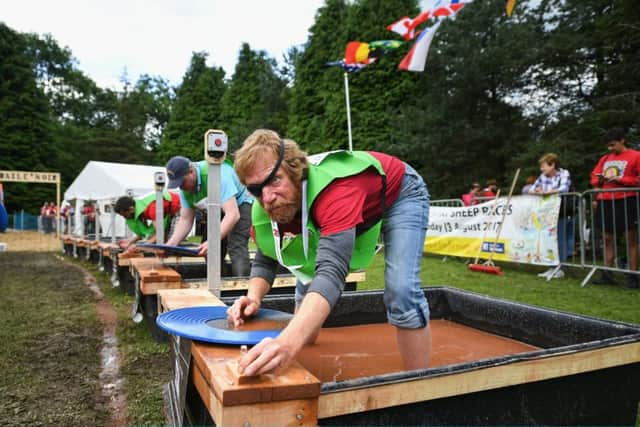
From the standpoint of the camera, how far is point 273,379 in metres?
1.20

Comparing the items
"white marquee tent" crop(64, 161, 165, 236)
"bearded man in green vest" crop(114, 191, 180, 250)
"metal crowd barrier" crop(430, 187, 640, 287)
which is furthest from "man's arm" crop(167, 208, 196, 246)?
"white marquee tent" crop(64, 161, 165, 236)

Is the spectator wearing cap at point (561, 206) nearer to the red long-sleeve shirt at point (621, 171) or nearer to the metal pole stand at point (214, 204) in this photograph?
the red long-sleeve shirt at point (621, 171)

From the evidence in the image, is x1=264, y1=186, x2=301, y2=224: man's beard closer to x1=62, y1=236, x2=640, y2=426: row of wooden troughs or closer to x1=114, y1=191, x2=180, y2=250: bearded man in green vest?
x1=62, y1=236, x2=640, y2=426: row of wooden troughs

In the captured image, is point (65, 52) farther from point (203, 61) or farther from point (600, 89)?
point (600, 89)

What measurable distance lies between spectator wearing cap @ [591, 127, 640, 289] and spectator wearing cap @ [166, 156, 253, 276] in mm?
4167

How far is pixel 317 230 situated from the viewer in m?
1.71

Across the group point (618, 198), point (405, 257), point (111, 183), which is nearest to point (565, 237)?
point (618, 198)

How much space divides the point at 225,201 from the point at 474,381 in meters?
2.56

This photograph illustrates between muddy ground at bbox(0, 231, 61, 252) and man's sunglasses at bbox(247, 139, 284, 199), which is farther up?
man's sunglasses at bbox(247, 139, 284, 199)

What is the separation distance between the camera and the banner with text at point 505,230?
6043 millimetres

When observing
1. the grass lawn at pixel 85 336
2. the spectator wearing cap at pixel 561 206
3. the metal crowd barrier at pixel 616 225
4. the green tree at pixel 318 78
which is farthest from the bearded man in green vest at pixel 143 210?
the green tree at pixel 318 78

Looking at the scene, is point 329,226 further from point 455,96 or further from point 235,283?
point 455,96

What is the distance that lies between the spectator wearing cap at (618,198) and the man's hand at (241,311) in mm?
4875

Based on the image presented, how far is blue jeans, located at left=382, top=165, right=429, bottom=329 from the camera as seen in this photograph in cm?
180
